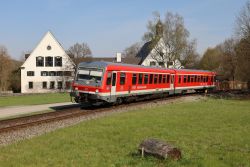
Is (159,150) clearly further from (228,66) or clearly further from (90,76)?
(228,66)

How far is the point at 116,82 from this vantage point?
23531 millimetres

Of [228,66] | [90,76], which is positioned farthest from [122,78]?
[228,66]

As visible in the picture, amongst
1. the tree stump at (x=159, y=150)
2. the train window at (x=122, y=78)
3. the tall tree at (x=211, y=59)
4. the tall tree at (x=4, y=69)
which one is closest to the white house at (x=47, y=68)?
the tall tree at (x=4, y=69)

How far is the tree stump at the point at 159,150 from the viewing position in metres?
8.34

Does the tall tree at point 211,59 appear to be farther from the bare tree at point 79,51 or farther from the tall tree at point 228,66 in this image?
the bare tree at point 79,51

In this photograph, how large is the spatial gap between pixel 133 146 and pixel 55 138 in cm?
302

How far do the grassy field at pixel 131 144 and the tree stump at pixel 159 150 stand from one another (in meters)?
0.14

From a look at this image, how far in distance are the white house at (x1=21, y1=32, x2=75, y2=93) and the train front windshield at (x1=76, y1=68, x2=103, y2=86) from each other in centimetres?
5100

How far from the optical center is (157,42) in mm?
67375

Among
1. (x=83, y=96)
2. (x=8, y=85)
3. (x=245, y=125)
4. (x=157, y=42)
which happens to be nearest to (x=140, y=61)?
(x=157, y=42)

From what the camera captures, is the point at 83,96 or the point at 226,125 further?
the point at 83,96

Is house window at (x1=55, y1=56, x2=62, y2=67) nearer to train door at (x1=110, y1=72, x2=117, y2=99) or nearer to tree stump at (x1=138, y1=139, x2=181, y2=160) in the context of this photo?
train door at (x1=110, y1=72, x2=117, y2=99)

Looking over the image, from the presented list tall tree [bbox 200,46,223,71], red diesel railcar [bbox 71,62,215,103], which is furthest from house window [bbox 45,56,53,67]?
red diesel railcar [bbox 71,62,215,103]

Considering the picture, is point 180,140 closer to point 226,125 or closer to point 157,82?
point 226,125
